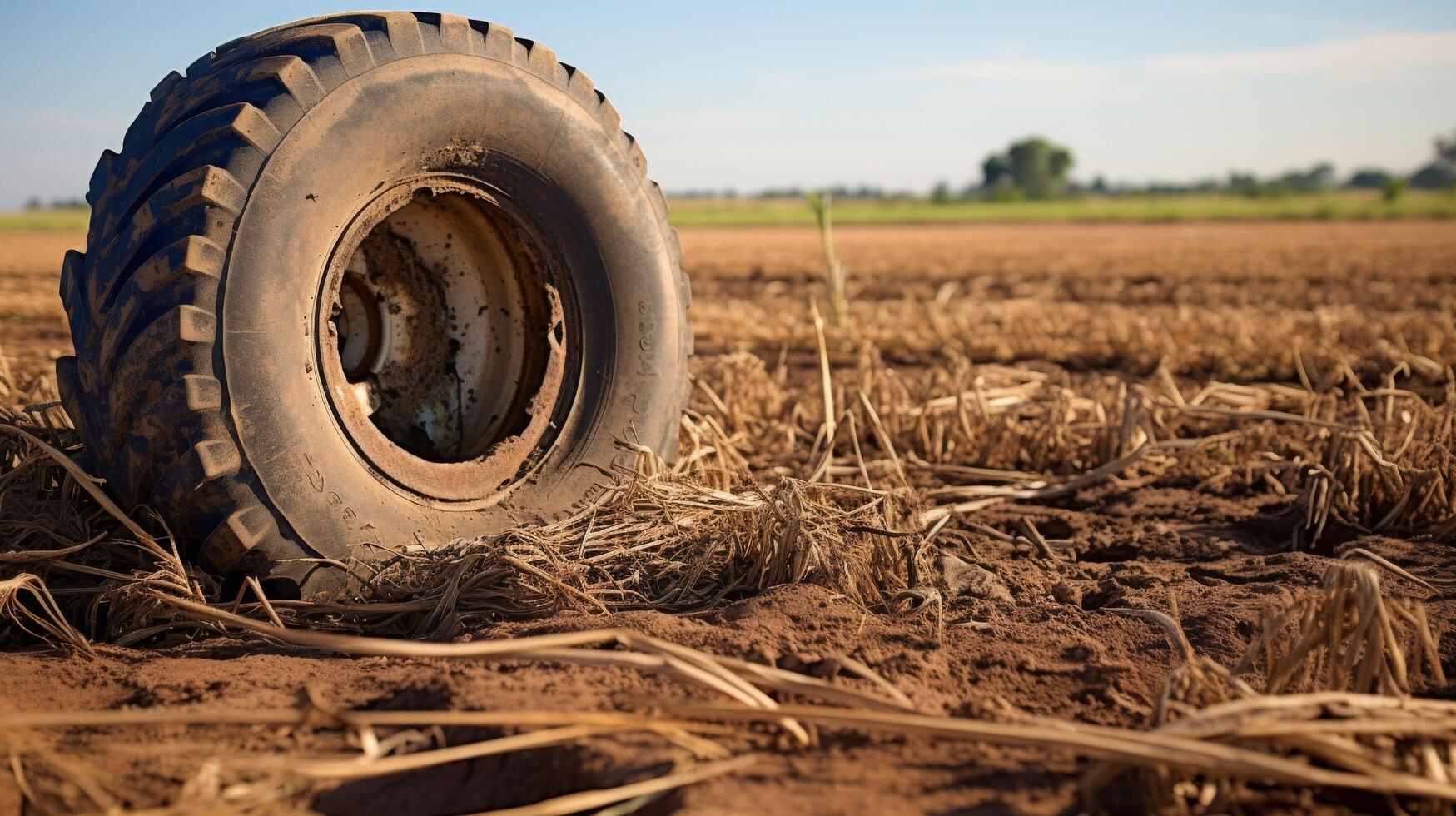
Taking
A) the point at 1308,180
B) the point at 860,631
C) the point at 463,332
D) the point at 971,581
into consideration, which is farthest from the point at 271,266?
the point at 1308,180

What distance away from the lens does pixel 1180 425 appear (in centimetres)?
425

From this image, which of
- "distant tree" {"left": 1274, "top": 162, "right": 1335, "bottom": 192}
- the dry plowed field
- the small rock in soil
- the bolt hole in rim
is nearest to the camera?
the dry plowed field

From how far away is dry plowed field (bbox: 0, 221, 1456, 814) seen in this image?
1.39 metres

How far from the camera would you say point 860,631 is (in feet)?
6.51

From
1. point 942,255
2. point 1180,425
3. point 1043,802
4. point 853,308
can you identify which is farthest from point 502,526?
point 942,255

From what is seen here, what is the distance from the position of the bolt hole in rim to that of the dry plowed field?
344 millimetres

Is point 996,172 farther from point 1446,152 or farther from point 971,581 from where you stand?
point 971,581

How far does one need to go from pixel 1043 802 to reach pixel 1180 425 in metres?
3.26

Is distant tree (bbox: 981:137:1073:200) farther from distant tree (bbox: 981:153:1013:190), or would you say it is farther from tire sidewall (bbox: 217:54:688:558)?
tire sidewall (bbox: 217:54:688:558)

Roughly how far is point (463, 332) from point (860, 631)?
4.52ft

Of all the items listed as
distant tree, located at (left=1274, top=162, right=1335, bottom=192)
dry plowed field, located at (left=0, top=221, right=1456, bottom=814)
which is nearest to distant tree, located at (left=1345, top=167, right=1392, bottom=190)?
distant tree, located at (left=1274, top=162, right=1335, bottom=192)

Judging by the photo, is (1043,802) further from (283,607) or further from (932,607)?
(283,607)

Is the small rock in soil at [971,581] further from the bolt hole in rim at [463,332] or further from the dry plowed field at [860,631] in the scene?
the bolt hole in rim at [463,332]

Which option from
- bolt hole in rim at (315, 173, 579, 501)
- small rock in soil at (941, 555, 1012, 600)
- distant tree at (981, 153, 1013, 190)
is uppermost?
distant tree at (981, 153, 1013, 190)
